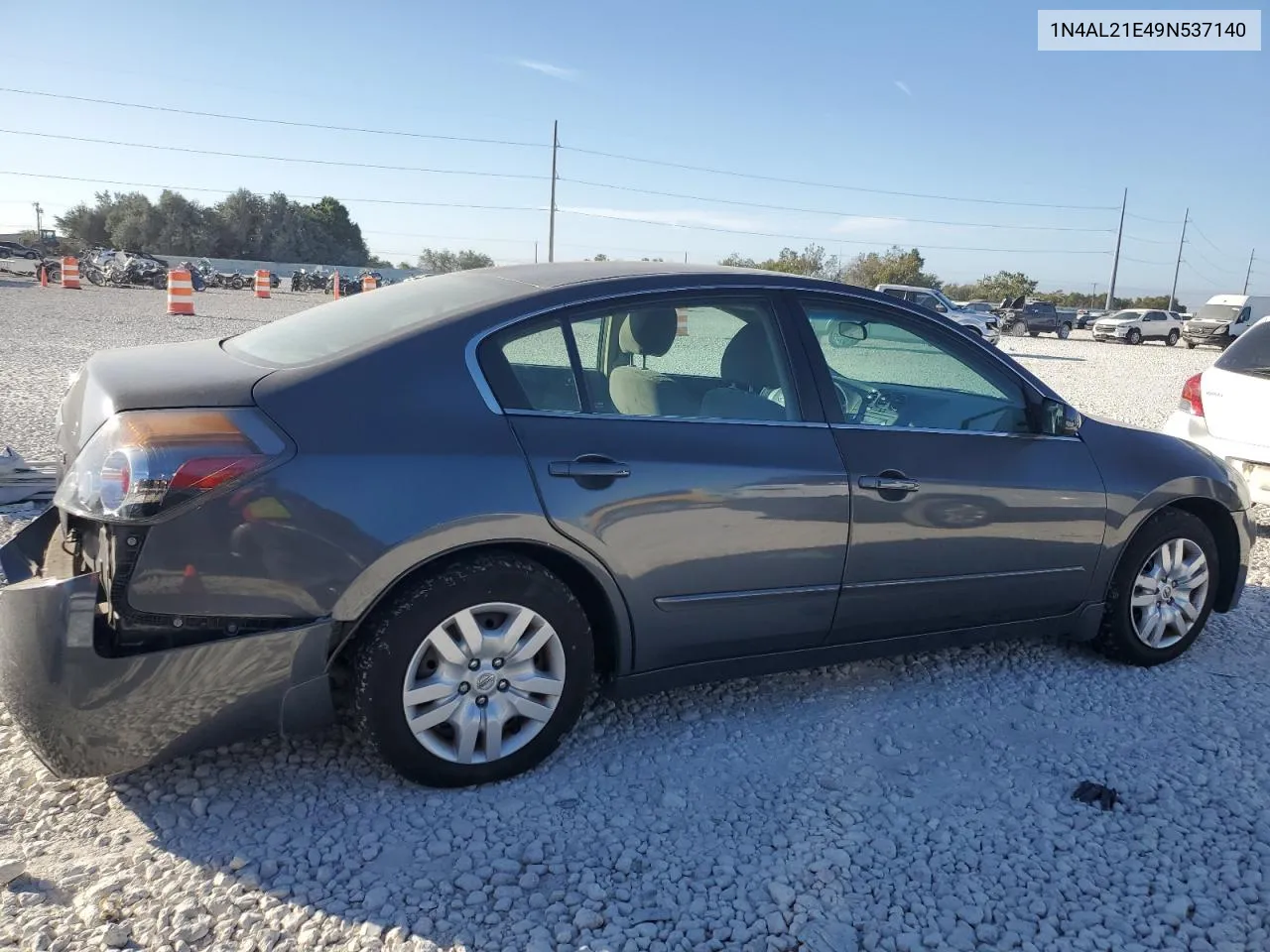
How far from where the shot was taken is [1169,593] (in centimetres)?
407

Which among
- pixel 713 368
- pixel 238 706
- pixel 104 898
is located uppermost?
pixel 713 368

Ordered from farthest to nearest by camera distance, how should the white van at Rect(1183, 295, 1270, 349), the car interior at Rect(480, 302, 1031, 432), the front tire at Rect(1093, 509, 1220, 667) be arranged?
1. the white van at Rect(1183, 295, 1270, 349)
2. the front tire at Rect(1093, 509, 1220, 667)
3. the car interior at Rect(480, 302, 1031, 432)

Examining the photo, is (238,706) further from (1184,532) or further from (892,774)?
(1184,532)

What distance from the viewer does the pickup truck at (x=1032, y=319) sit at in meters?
37.6

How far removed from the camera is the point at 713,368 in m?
3.44

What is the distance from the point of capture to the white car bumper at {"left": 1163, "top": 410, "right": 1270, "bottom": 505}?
19.2ft

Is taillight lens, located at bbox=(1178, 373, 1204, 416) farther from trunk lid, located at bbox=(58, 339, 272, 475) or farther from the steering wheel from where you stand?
trunk lid, located at bbox=(58, 339, 272, 475)

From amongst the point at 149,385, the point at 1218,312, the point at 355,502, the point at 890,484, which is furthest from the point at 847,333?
the point at 1218,312

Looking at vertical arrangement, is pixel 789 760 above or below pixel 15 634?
below

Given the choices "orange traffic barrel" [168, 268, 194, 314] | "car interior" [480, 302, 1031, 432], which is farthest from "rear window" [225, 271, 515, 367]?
"orange traffic barrel" [168, 268, 194, 314]

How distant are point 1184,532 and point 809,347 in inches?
79.5

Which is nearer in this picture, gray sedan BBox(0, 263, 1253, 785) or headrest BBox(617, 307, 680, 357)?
gray sedan BBox(0, 263, 1253, 785)

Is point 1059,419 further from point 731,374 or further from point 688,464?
point 688,464

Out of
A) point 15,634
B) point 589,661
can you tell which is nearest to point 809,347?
point 589,661
